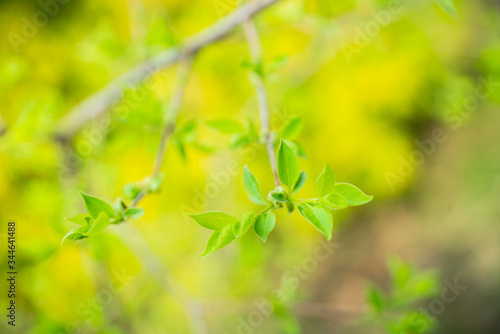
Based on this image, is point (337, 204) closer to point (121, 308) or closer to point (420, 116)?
point (121, 308)

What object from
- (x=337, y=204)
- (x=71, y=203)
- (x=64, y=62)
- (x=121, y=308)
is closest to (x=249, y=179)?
(x=337, y=204)

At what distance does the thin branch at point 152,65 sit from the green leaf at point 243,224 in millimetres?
694

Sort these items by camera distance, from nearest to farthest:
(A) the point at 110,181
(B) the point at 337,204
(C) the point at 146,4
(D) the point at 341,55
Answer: (B) the point at 337,204 < (A) the point at 110,181 < (D) the point at 341,55 < (C) the point at 146,4

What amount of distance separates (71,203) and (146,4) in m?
2.53

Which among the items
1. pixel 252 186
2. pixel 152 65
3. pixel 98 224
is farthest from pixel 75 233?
pixel 152 65

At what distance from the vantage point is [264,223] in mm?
781

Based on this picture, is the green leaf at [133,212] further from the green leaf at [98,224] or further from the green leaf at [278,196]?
the green leaf at [278,196]

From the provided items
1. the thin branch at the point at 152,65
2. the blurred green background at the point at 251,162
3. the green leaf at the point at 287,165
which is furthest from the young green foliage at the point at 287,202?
the thin branch at the point at 152,65

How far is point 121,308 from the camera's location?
6.38 ft

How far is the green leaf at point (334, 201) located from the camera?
0.78 m

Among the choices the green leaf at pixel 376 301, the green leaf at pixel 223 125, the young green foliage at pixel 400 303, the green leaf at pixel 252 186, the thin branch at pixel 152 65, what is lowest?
the young green foliage at pixel 400 303

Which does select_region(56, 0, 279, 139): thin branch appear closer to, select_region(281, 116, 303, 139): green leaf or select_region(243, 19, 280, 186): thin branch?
select_region(243, 19, 280, 186): thin branch

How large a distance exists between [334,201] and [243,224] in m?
0.18

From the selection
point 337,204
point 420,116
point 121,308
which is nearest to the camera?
point 337,204
